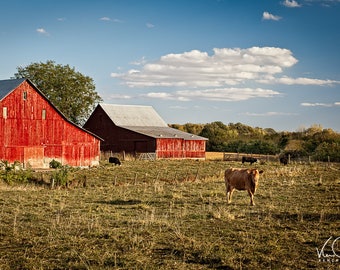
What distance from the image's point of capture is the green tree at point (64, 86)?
62125mm

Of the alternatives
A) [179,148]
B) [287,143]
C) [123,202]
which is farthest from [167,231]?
[287,143]

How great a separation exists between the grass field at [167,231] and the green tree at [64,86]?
45.1 m

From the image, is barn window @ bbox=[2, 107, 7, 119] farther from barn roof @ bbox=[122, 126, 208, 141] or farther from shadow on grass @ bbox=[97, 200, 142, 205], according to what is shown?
shadow on grass @ bbox=[97, 200, 142, 205]

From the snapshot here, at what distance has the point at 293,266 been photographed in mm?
8750

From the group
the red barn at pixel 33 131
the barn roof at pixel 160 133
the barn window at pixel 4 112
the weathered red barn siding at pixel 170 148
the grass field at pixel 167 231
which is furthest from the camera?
the barn roof at pixel 160 133

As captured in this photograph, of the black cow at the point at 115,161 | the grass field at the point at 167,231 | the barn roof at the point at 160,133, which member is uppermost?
the barn roof at the point at 160,133

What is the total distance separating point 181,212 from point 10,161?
23700 mm

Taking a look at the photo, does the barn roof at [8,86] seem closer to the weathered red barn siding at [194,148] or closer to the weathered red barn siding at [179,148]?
the weathered red barn siding at [179,148]

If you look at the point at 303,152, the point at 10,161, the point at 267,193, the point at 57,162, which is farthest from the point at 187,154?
the point at 267,193

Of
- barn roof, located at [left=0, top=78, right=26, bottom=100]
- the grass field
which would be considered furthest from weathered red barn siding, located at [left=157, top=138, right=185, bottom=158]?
the grass field

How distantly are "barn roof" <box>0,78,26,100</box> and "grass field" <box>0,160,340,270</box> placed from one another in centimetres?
1787

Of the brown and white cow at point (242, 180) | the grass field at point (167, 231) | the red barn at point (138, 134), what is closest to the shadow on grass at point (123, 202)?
the grass field at point (167, 231)

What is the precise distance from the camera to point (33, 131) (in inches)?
1433

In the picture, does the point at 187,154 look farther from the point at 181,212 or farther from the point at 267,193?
the point at 181,212
